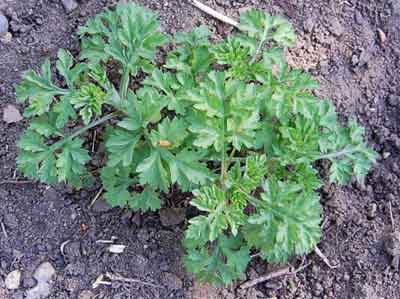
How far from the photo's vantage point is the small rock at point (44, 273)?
3.53 metres

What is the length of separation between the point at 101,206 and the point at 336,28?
1687mm

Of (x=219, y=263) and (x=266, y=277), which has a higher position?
(x=219, y=263)

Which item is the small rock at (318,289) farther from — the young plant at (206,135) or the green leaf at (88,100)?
the green leaf at (88,100)

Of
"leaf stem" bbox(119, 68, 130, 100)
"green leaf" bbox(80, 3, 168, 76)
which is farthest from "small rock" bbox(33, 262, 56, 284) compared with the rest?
"green leaf" bbox(80, 3, 168, 76)

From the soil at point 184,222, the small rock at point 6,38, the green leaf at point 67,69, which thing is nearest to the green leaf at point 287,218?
the soil at point 184,222

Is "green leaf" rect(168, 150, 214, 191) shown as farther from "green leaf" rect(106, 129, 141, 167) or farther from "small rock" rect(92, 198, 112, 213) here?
"small rock" rect(92, 198, 112, 213)

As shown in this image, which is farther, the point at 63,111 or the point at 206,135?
the point at 63,111

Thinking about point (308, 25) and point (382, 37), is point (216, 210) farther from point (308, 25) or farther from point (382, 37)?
point (382, 37)

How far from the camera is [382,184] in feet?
12.3

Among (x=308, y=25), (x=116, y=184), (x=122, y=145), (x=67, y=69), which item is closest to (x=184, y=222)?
(x=116, y=184)

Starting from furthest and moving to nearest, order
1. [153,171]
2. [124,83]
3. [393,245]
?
[393,245], [124,83], [153,171]

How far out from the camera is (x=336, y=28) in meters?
3.92

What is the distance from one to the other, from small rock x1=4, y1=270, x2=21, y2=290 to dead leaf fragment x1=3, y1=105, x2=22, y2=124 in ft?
2.67

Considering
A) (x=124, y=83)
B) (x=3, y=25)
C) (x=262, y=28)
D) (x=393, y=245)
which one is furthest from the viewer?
(x=3, y=25)
